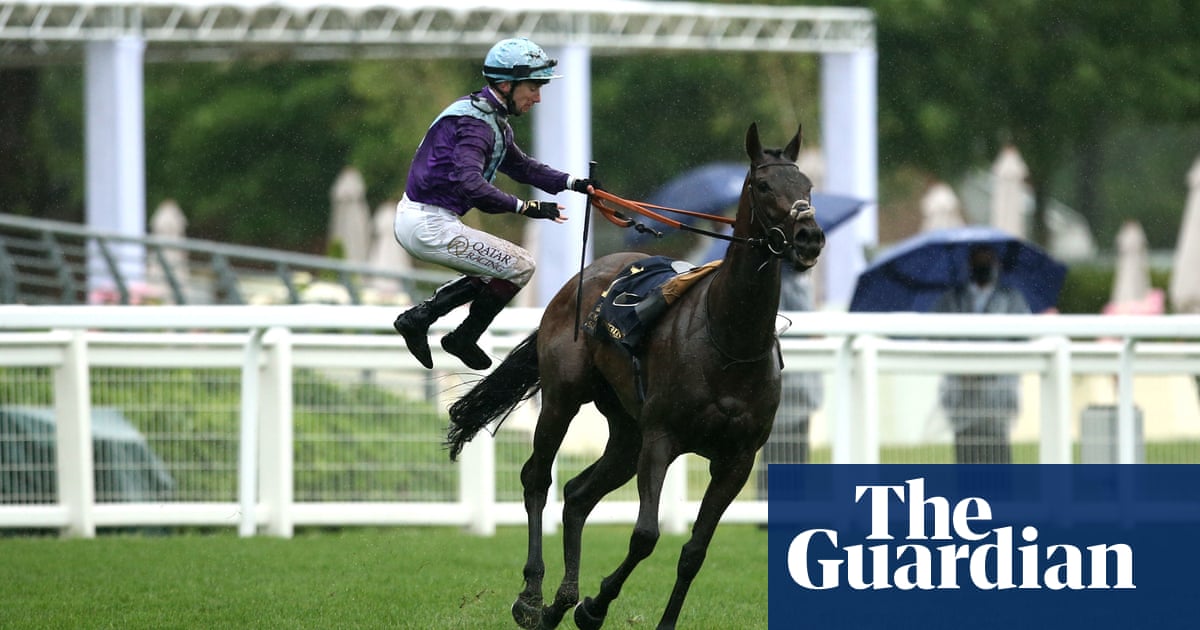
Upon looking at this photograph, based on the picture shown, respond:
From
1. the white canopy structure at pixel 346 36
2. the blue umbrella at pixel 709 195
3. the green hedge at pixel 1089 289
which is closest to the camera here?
the blue umbrella at pixel 709 195

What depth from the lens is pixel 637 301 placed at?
7.36 meters

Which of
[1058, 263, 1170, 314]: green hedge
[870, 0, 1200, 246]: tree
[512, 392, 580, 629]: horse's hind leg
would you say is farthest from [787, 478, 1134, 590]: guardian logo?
[870, 0, 1200, 246]: tree

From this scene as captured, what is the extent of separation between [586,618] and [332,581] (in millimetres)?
1936

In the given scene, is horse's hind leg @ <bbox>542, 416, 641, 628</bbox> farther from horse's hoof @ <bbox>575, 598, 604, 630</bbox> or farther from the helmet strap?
the helmet strap

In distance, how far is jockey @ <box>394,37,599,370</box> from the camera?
23.8 ft

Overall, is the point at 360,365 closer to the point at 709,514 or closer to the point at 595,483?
the point at 595,483

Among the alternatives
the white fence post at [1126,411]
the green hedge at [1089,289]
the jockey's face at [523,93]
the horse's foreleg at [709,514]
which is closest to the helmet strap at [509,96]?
the jockey's face at [523,93]

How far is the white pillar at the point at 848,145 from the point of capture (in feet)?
65.2

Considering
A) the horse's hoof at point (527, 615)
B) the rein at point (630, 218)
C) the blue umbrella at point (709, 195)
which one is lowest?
the horse's hoof at point (527, 615)

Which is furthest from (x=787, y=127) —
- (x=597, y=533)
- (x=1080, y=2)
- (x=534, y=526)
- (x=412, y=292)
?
(x=534, y=526)

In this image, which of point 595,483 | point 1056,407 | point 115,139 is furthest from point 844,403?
point 115,139

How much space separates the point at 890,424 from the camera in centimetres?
1305

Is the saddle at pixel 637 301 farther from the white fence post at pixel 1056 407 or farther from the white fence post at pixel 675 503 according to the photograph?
the white fence post at pixel 1056 407

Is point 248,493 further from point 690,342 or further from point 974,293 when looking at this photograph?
point 974,293
